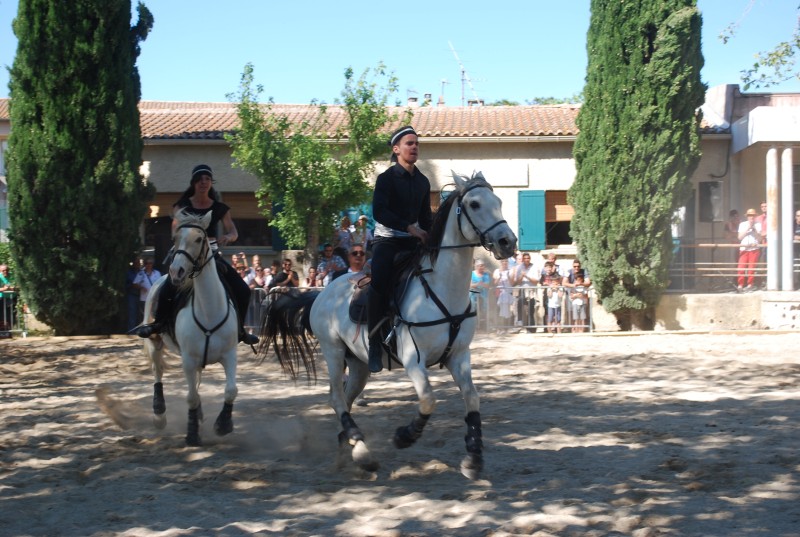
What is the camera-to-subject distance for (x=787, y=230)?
62.0ft

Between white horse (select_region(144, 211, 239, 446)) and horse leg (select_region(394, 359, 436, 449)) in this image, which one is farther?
white horse (select_region(144, 211, 239, 446))

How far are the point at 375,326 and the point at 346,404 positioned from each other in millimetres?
983

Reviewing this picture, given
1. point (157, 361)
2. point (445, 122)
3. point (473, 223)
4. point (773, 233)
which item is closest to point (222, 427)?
point (157, 361)

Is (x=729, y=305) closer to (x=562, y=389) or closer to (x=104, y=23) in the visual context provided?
(x=562, y=389)

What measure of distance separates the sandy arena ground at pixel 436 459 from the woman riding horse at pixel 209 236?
3.72 feet

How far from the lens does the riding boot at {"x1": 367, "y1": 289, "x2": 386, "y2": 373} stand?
737 cm

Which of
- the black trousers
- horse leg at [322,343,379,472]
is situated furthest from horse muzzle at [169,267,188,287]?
the black trousers

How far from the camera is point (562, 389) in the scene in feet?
36.7

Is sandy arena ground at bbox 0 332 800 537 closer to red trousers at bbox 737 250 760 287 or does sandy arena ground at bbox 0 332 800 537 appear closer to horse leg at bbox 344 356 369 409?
horse leg at bbox 344 356 369 409

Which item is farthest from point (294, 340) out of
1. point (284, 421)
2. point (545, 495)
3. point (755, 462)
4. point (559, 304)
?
point (559, 304)

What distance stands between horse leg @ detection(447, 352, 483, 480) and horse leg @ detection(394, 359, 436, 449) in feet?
0.77

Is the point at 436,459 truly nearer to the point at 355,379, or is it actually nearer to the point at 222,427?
the point at 355,379

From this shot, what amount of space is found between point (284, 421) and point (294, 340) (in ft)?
3.03

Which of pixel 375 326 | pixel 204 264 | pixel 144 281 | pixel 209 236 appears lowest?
pixel 375 326
